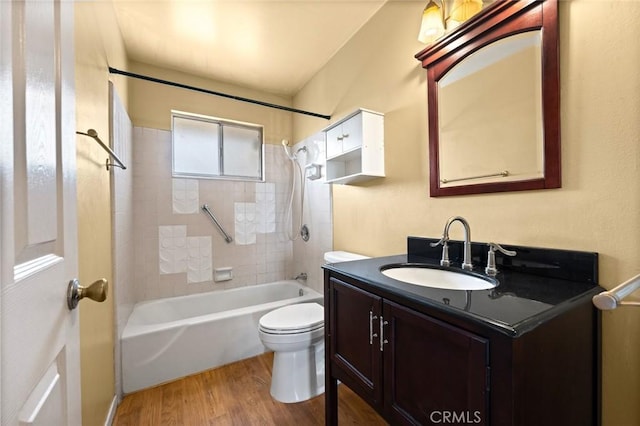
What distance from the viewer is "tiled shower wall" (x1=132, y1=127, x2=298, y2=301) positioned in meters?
2.44

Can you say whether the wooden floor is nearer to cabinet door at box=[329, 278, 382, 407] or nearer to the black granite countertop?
cabinet door at box=[329, 278, 382, 407]

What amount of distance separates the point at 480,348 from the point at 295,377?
132cm

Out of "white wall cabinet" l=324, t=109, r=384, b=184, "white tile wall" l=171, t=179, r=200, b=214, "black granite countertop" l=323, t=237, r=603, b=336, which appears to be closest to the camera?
"black granite countertop" l=323, t=237, r=603, b=336

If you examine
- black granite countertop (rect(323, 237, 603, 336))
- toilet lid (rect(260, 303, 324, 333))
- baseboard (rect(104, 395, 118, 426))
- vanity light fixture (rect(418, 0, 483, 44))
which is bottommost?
baseboard (rect(104, 395, 118, 426))

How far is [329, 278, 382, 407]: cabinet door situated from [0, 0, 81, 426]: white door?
869 millimetres

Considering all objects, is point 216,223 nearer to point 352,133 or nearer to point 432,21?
point 352,133

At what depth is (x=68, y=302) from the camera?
0.60m

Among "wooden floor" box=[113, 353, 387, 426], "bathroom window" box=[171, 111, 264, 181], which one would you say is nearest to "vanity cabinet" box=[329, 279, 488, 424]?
"wooden floor" box=[113, 353, 387, 426]

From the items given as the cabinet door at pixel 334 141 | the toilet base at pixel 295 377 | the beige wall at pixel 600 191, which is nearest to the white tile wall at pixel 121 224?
the toilet base at pixel 295 377

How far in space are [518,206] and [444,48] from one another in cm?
88

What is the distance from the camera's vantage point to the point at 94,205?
51.2 inches

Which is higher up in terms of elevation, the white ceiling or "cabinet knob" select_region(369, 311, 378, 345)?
the white ceiling

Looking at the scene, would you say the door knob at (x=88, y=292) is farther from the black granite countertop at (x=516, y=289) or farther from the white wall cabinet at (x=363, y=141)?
the white wall cabinet at (x=363, y=141)

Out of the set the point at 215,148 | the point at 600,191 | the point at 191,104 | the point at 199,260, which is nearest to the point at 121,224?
the point at 199,260
